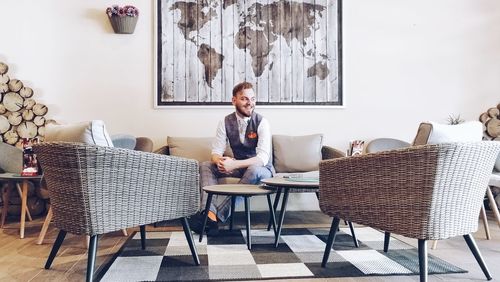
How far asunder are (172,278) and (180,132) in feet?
7.48

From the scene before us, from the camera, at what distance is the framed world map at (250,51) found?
13.5ft

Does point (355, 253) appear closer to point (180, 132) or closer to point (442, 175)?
point (442, 175)

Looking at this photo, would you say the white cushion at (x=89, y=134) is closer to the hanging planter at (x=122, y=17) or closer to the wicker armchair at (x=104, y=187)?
the wicker armchair at (x=104, y=187)

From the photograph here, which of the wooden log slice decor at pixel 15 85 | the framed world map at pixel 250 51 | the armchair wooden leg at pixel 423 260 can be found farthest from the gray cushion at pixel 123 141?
the armchair wooden leg at pixel 423 260

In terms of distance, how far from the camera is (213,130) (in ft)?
13.6

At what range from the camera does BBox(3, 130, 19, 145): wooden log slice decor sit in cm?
385

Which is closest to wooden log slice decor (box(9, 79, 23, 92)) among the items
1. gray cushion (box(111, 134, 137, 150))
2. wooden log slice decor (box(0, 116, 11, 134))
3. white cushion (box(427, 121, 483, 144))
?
wooden log slice decor (box(0, 116, 11, 134))

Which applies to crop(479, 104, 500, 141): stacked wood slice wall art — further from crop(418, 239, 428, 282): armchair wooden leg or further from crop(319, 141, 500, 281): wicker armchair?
crop(418, 239, 428, 282): armchair wooden leg

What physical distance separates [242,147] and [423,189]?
6.07 ft

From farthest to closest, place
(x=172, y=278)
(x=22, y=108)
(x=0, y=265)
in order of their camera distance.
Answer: (x=22, y=108) < (x=0, y=265) < (x=172, y=278)

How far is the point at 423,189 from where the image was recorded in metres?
1.72

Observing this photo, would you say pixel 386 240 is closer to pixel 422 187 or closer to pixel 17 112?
pixel 422 187

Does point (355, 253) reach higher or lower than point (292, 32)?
lower

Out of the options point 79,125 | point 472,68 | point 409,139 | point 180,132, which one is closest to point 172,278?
point 79,125
